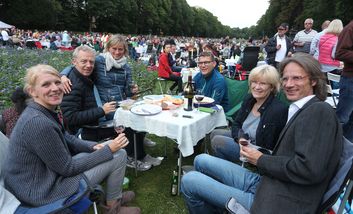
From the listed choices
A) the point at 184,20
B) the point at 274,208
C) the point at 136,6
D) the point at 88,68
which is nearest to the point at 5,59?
the point at 88,68

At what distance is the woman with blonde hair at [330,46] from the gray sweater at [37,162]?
5.84m

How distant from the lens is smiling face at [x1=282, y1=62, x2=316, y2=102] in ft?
6.59

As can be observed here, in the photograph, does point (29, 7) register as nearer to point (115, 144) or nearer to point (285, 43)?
point (285, 43)

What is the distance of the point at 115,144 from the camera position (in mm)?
2393

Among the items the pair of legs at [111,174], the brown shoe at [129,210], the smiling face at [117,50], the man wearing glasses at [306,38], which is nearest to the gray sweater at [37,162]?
the pair of legs at [111,174]

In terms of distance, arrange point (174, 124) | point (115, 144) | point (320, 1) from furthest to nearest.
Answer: point (320, 1), point (174, 124), point (115, 144)

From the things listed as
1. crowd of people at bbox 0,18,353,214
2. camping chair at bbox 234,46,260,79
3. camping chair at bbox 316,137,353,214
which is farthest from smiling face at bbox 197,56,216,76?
camping chair at bbox 234,46,260,79

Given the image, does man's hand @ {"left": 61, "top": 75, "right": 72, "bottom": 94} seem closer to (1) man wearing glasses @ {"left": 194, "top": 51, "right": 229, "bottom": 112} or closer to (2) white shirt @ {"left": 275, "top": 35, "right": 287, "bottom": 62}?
(1) man wearing glasses @ {"left": 194, "top": 51, "right": 229, "bottom": 112}

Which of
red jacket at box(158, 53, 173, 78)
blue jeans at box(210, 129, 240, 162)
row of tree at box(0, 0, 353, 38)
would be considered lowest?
blue jeans at box(210, 129, 240, 162)

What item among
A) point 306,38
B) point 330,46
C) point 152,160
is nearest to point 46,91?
point 152,160

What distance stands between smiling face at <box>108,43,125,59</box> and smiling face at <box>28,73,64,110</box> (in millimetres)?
1616

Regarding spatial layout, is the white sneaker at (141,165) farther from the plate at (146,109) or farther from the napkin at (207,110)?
the napkin at (207,110)

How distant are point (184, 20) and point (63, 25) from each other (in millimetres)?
52780

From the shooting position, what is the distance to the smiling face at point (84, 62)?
3.29m
